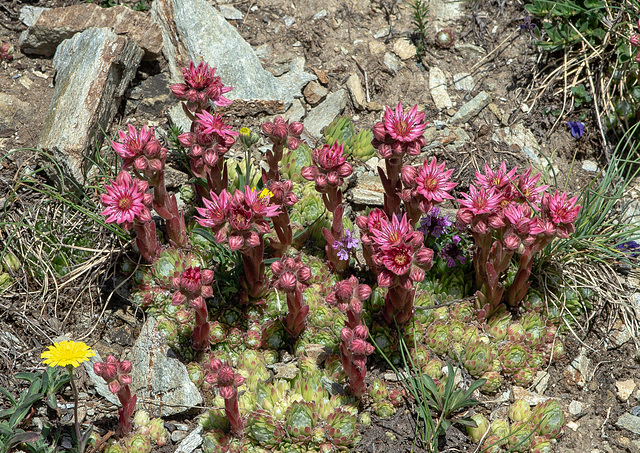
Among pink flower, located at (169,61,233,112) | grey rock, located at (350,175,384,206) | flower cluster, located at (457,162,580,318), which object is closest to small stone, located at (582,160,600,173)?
flower cluster, located at (457,162,580,318)

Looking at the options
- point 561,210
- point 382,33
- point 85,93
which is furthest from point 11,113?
point 561,210

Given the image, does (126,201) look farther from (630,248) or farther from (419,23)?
(630,248)

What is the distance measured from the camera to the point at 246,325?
14.6 feet

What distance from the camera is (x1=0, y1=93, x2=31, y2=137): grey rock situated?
5.39m

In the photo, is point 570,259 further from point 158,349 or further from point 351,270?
point 158,349

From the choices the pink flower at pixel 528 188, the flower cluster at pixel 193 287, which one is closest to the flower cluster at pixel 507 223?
the pink flower at pixel 528 188

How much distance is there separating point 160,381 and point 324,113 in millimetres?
2963

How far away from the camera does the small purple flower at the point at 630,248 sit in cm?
469

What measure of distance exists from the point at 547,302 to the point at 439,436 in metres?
1.39

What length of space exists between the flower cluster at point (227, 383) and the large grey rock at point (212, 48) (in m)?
2.94

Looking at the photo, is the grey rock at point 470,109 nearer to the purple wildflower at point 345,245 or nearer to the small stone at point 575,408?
the purple wildflower at point 345,245

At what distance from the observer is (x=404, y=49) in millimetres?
6164

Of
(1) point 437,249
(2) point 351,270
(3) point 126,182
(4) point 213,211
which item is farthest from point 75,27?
(1) point 437,249

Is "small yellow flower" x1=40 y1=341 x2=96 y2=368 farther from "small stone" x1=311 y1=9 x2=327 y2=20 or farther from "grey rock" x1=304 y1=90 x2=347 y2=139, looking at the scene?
"small stone" x1=311 y1=9 x2=327 y2=20
